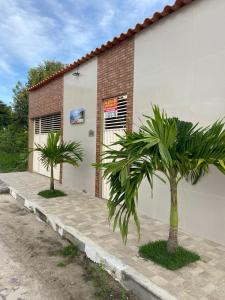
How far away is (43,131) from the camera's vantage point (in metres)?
11.8

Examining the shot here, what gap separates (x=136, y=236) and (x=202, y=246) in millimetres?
1045

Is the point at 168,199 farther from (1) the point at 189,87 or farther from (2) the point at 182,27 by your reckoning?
(2) the point at 182,27

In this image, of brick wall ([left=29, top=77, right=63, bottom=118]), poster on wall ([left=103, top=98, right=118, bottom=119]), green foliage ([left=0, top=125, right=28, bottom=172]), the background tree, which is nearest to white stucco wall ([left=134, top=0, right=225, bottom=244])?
poster on wall ([left=103, top=98, right=118, bottom=119])

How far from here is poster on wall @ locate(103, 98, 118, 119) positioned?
6823 mm

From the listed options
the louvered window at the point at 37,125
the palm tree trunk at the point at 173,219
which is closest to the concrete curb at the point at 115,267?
the palm tree trunk at the point at 173,219

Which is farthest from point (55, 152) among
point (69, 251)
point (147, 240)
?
point (147, 240)

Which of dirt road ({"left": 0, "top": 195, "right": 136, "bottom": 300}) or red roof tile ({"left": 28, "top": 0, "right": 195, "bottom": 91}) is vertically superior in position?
red roof tile ({"left": 28, "top": 0, "right": 195, "bottom": 91})

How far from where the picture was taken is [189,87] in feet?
15.4

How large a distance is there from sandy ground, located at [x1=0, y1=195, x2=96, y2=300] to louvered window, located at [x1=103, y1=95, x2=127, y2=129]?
294 centimetres

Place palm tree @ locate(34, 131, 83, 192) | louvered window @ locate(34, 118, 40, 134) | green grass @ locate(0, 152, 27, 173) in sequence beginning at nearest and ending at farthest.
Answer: palm tree @ locate(34, 131, 83, 192) < louvered window @ locate(34, 118, 40, 134) < green grass @ locate(0, 152, 27, 173)

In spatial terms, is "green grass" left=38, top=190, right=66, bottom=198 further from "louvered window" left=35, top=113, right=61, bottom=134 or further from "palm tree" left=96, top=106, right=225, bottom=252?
"palm tree" left=96, top=106, right=225, bottom=252

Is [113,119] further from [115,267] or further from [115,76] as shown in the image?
[115,267]

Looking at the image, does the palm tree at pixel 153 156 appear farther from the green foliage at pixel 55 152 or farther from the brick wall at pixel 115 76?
the green foliage at pixel 55 152

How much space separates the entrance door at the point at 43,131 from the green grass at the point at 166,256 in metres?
6.75
